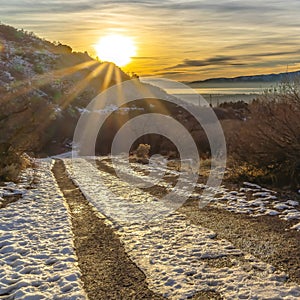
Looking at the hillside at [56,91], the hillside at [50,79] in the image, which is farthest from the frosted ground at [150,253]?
the hillside at [50,79]

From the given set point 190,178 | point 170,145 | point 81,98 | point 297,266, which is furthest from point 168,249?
point 81,98

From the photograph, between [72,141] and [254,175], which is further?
[72,141]

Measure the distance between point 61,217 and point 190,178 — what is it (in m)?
7.28

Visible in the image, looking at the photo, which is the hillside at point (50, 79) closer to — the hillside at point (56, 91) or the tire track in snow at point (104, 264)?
the hillside at point (56, 91)

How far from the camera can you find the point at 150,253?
7266mm

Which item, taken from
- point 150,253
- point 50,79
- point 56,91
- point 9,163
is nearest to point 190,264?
point 150,253

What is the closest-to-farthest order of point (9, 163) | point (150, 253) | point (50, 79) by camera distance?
point (150, 253), point (9, 163), point (50, 79)

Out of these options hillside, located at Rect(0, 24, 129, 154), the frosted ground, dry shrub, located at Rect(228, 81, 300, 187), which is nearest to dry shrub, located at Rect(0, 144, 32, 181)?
the frosted ground

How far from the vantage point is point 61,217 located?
1014cm

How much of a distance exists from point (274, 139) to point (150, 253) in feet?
25.9

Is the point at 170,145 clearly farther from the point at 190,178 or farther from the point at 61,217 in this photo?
the point at 61,217

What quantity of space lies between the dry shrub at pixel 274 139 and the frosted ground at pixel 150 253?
1695 millimetres

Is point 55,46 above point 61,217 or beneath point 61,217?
above

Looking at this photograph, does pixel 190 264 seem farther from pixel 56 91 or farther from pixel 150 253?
pixel 56 91
